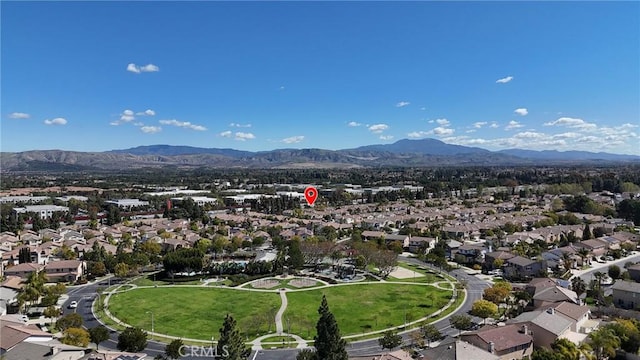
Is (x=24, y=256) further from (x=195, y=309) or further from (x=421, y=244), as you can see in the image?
(x=421, y=244)

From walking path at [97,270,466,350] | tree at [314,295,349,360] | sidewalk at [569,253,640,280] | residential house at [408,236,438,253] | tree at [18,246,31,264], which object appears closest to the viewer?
tree at [314,295,349,360]

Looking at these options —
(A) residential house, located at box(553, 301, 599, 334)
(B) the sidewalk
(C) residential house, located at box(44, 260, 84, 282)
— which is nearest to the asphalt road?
(C) residential house, located at box(44, 260, 84, 282)

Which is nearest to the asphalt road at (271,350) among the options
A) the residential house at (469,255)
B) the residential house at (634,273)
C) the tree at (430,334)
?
the tree at (430,334)

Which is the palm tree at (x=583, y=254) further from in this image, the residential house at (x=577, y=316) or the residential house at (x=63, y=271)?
the residential house at (x=63, y=271)

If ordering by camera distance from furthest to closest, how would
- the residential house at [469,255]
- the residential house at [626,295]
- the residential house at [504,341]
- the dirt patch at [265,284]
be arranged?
the residential house at [469,255], the dirt patch at [265,284], the residential house at [626,295], the residential house at [504,341]

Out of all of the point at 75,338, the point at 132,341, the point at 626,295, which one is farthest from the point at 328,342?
the point at 626,295

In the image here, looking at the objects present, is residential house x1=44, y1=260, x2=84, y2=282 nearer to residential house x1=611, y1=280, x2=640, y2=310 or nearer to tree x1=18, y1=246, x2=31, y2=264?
tree x1=18, y1=246, x2=31, y2=264
